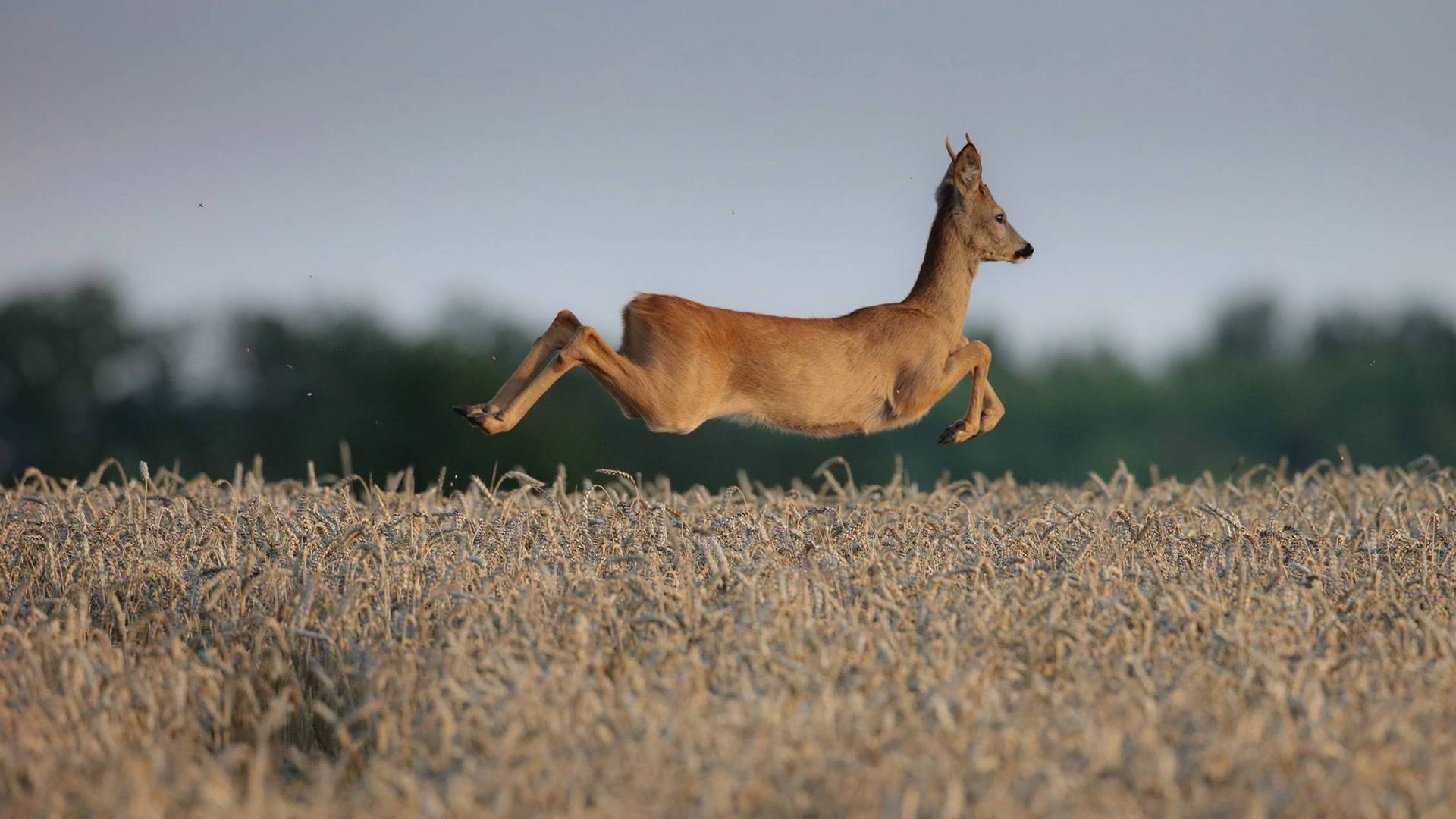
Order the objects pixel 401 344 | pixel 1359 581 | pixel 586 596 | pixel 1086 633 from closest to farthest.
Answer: pixel 1086 633 → pixel 586 596 → pixel 1359 581 → pixel 401 344

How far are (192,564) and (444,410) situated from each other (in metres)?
30.5

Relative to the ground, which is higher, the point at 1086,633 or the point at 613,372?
the point at 613,372

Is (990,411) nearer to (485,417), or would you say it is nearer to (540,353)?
(540,353)

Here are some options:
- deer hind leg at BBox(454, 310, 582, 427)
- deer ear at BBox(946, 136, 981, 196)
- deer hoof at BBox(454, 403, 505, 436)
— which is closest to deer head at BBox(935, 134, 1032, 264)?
deer ear at BBox(946, 136, 981, 196)

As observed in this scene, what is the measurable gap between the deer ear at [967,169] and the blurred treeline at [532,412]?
2082 cm

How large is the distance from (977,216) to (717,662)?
5.21m

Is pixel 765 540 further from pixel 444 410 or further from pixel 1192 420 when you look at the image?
pixel 1192 420

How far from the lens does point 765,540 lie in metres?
6.40

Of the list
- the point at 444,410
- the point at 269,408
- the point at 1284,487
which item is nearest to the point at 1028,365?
the point at 444,410

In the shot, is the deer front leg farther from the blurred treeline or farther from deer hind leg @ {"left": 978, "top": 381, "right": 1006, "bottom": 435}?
the blurred treeline

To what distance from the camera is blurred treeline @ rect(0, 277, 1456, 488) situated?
3425 cm

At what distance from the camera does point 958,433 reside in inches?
321

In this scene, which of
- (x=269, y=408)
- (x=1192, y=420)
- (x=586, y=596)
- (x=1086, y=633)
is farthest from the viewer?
(x=1192, y=420)

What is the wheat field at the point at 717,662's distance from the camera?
3617 mm
